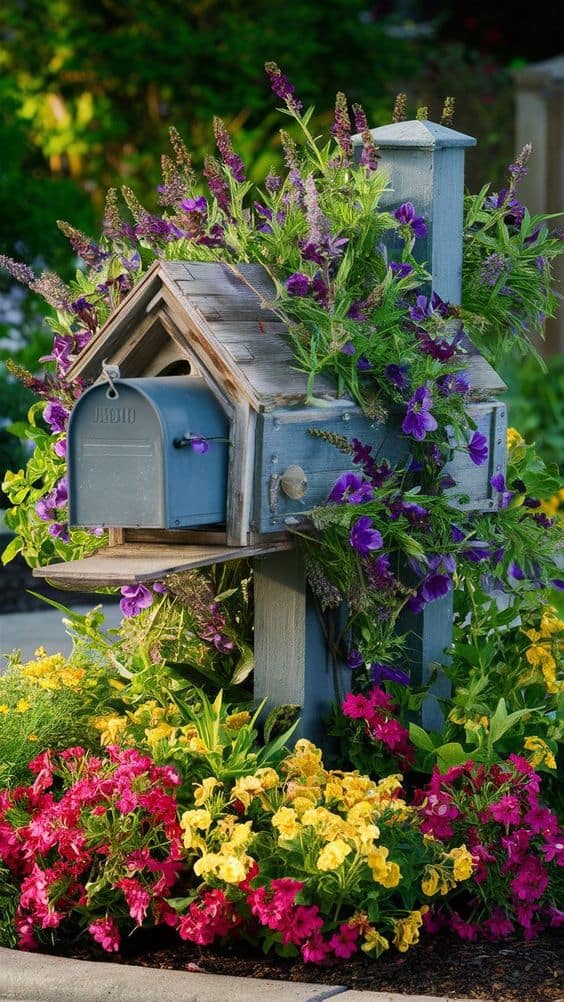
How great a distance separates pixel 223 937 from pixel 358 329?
1.24m

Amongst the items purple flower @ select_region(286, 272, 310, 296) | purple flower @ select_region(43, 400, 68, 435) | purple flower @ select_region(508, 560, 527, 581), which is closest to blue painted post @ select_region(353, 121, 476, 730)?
purple flower @ select_region(508, 560, 527, 581)

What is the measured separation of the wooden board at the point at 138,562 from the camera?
115 inches

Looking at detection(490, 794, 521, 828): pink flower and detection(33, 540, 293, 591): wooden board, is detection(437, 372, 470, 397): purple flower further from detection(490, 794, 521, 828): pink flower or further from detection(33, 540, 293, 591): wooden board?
detection(490, 794, 521, 828): pink flower

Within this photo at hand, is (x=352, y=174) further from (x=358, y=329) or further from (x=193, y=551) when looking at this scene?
(x=193, y=551)

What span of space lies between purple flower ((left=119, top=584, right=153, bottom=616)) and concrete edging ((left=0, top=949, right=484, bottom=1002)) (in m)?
0.86

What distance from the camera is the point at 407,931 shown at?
2.89 m

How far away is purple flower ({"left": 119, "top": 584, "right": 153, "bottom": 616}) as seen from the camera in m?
3.47

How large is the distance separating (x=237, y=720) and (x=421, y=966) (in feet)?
2.14

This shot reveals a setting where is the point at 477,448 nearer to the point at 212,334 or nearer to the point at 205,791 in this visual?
the point at 212,334

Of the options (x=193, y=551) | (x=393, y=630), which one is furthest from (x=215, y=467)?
(x=393, y=630)

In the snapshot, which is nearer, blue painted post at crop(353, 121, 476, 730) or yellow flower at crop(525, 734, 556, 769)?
yellow flower at crop(525, 734, 556, 769)

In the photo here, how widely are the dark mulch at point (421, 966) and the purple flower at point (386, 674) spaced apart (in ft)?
2.03

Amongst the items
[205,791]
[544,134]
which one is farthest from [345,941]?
[544,134]

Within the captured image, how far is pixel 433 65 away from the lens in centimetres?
1147
